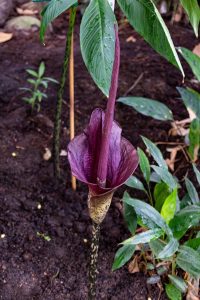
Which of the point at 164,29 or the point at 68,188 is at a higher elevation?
the point at 164,29

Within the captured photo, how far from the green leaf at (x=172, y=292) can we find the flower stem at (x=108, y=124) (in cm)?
41

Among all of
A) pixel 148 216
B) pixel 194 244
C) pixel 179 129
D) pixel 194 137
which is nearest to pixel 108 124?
pixel 148 216

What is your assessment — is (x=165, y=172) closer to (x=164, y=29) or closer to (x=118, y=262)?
(x=118, y=262)

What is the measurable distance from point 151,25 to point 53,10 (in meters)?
0.15

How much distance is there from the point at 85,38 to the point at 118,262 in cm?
51

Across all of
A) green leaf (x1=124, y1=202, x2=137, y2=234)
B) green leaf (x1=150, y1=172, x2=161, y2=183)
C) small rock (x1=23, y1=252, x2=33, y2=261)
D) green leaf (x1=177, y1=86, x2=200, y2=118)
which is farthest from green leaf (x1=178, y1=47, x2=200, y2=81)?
small rock (x1=23, y1=252, x2=33, y2=261)

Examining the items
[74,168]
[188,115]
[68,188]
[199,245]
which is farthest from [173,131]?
[74,168]

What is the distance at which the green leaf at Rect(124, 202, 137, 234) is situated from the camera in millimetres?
967

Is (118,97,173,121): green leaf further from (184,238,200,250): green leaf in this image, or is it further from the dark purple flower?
the dark purple flower

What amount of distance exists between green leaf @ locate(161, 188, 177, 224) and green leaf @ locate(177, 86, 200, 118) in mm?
385

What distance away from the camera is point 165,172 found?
3.29ft

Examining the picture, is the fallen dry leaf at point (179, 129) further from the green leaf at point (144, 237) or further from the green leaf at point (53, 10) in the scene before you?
the green leaf at point (53, 10)

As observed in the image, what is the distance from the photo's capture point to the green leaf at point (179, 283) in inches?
37.2

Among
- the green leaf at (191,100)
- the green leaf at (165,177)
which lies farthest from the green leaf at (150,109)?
the green leaf at (165,177)
